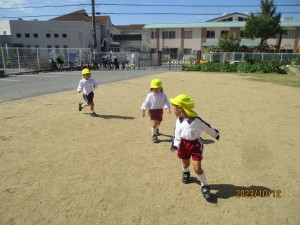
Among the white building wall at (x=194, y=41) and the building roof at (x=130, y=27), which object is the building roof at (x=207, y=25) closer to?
the white building wall at (x=194, y=41)

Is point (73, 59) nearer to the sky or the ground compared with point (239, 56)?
nearer to the ground

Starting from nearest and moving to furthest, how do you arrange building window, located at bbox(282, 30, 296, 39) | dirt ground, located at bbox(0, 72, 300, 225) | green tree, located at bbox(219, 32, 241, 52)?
1. dirt ground, located at bbox(0, 72, 300, 225)
2. green tree, located at bbox(219, 32, 241, 52)
3. building window, located at bbox(282, 30, 296, 39)

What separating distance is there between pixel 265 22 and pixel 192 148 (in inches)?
1539

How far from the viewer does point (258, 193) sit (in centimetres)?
347

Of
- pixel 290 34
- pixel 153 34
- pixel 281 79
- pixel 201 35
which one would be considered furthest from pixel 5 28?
pixel 290 34

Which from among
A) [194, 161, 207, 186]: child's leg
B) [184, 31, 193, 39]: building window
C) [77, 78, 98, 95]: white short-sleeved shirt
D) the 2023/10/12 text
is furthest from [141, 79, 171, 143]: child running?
[184, 31, 193, 39]: building window

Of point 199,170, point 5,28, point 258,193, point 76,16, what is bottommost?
point 258,193

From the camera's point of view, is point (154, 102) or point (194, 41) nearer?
point (154, 102)

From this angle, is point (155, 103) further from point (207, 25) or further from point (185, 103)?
point (207, 25)

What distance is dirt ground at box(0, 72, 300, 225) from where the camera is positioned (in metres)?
3.03

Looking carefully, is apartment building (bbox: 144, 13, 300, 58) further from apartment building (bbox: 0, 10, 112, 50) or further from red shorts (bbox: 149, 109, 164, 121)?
red shorts (bbox: 149, 109, 164, 121)

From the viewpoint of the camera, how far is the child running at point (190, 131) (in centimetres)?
328

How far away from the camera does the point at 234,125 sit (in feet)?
A: 21.4

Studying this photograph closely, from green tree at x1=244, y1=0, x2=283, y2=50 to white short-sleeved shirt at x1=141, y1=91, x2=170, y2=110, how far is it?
36935mm
